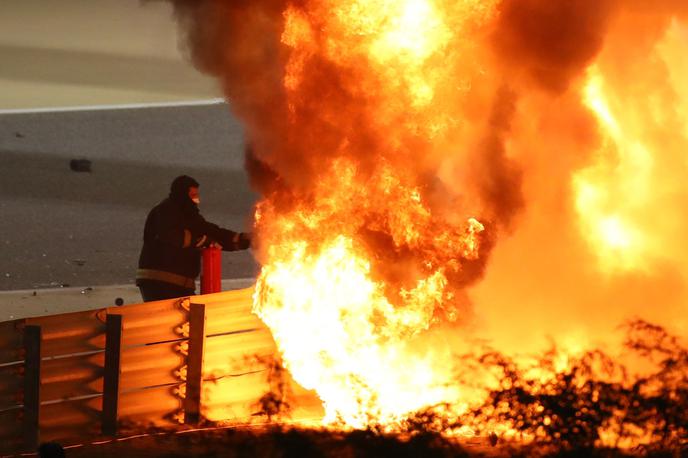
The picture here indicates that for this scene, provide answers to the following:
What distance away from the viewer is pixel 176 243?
10531mm

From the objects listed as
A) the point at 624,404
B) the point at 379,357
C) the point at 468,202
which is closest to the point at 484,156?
the point at 468,202

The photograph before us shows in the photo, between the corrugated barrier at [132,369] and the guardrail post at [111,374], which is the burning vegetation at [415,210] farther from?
the guardrail post at [111,374]

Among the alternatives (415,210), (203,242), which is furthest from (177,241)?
(415,210)

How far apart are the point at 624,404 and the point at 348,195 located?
7.71 ft

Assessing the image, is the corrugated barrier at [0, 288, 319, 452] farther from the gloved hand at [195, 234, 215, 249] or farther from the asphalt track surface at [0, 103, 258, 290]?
the asphalt track surface at [0, 103, 258, 290]

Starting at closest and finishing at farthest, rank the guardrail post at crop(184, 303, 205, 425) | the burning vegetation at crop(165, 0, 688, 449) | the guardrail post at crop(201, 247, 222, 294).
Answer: the burning vegetation at crop(165, 0, 688, 449), the guardrail post at crop(184, 303, 205, 425), the guardrail post at crop(201, 247, 222, 294)

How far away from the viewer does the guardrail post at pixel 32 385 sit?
25.9 ft

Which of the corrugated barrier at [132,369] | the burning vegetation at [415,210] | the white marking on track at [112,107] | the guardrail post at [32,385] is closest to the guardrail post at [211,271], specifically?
the burning vegetation at [415,210]

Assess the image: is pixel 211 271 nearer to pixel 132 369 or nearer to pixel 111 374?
pixel 132 369

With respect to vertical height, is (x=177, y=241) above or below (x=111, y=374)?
above

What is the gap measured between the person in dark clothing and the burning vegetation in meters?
1.29

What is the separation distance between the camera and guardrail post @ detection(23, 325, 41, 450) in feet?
25.9

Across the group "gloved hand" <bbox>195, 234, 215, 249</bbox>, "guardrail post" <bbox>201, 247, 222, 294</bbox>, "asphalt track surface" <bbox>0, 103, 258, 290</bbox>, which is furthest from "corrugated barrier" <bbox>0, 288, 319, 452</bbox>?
"asphalt track surface" <bbox>0, 103, 258, 290</bbox>

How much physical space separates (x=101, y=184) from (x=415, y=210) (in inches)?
757
